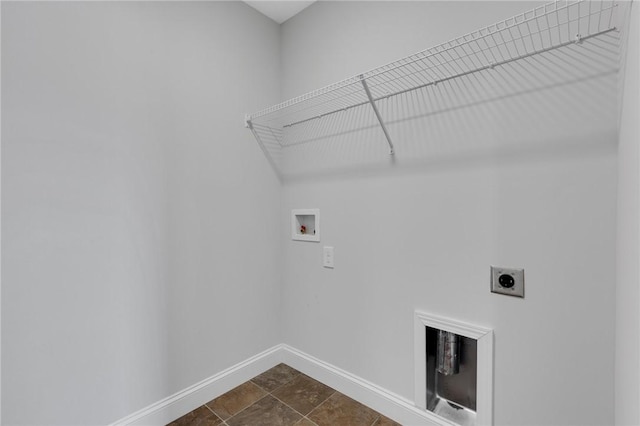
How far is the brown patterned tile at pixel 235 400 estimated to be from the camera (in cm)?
163

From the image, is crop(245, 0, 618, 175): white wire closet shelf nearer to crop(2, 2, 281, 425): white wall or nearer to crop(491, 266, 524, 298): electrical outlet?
crop(2, 2, 281, 425): white wall

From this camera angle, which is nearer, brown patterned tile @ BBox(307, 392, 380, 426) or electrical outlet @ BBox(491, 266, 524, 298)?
electrical outlet @ BBox(491, 266, 524, 298)

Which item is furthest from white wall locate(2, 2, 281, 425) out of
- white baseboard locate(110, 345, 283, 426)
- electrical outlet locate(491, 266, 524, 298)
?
electrical outlet locate(491, 266, 524, 298)

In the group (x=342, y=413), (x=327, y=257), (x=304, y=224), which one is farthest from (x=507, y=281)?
(x=304, y=224)

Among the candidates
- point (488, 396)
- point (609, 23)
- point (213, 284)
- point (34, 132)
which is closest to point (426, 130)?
point (609, 23)

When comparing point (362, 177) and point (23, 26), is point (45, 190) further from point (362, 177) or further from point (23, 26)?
point (362, 177)

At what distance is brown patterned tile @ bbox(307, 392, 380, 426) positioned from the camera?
1.54 meters

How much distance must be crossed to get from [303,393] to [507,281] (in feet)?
4.25

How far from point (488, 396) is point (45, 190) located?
1.99 meters

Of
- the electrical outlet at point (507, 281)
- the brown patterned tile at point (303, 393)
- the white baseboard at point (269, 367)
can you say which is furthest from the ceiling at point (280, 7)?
the brown patterned tile at point (303, 393)

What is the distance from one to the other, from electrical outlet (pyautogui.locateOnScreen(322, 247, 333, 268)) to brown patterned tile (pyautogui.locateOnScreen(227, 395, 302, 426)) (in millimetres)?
810

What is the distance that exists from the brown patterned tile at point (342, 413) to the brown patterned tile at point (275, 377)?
34 centimetres

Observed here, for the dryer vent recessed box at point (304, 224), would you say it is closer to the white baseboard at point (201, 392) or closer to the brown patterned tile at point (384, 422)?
the white baseboard at point (201, 392)

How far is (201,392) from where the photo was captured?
5.52 ft
